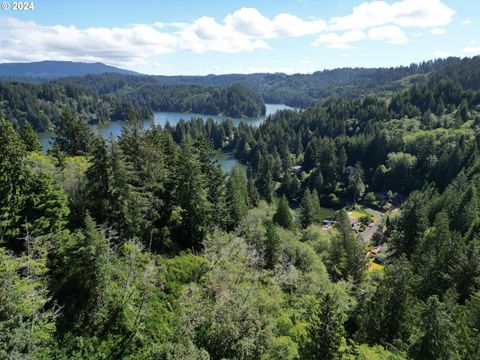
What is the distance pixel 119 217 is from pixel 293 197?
97.6 metres

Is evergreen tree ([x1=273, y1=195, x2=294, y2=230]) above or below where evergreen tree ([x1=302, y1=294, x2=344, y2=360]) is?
below

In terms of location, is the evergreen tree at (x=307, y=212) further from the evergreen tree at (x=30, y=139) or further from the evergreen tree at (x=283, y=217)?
the evergreen tree at (x=30, y=139)

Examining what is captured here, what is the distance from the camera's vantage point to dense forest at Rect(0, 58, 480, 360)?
77.6 ft

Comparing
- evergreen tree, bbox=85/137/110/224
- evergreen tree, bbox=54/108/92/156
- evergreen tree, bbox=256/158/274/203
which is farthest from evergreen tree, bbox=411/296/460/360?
evergreen tree, bbox=256/158/274/203

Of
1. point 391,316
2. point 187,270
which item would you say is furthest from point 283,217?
point 391,316

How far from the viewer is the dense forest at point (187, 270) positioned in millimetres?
23656

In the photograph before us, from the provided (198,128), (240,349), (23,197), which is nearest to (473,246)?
(240,349)

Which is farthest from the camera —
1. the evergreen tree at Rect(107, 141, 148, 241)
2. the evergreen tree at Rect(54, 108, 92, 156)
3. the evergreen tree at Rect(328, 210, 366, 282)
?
the evergreen tree at Rect(54, 108, 92, 156)

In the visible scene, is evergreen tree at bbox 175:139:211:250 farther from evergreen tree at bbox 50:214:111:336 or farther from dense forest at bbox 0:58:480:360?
evergreen tree at bbox 50:214:111:336

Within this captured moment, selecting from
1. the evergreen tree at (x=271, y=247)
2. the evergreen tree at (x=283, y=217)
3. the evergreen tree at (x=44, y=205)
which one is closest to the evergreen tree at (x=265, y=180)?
the evergreen tree at (x=283, y=217)

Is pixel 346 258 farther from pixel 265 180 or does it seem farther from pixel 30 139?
pixel 265 180

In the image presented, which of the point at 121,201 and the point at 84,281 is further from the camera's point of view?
the point at 121,201

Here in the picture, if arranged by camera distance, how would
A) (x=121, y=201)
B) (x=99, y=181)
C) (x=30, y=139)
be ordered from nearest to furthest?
(x=99, y=181), (x=121, y=201), (x=30, y=139)

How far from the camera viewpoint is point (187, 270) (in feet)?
120
